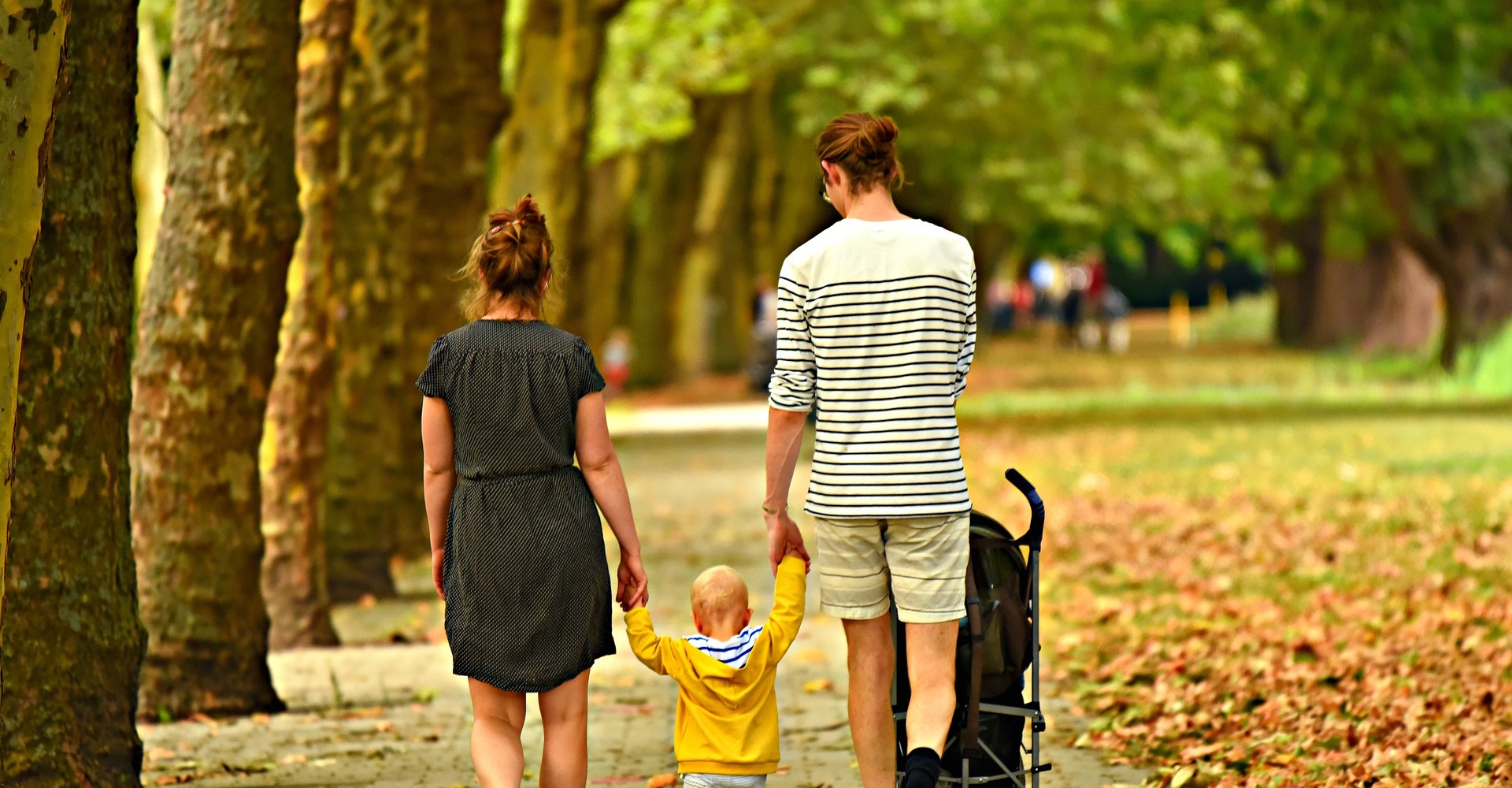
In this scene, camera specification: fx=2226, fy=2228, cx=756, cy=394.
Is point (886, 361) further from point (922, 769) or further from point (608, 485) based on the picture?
point (922, 769)

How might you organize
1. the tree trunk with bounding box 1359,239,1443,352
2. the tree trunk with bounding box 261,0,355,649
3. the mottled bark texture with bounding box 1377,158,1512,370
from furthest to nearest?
the tree trunk with bounding box 1359,239,1443,352, the mottled bark texture with bounding box 1377,158,1512,370, the tree trunk with bounding box 261,0,355,649

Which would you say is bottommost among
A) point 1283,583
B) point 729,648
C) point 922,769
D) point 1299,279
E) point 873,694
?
point 1283,583

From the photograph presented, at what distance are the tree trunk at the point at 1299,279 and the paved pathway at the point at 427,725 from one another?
3465cm

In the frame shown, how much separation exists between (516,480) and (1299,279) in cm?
4371

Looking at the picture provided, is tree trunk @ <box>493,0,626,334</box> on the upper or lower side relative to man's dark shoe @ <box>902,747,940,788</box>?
upper

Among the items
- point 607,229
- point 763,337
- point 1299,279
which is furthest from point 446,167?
point 1299,279

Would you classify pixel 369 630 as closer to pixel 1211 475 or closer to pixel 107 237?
pixel 107 237

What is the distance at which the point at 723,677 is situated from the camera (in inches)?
225

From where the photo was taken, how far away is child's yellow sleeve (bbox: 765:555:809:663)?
5.75 m

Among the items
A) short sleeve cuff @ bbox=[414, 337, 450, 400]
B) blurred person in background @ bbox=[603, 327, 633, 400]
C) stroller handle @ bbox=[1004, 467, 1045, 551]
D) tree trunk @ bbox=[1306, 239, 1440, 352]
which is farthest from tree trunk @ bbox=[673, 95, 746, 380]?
short sleeve cuff @ bbox=[414, 337, 450, 400]

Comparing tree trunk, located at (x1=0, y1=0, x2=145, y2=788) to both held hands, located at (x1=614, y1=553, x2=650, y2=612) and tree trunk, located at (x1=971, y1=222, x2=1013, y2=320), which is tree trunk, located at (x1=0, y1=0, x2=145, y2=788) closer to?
held hands, located at (x1=614, y1=553, x2=650, y2=612)

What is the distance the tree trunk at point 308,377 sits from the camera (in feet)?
37.3

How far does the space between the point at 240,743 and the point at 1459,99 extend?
18.9 m

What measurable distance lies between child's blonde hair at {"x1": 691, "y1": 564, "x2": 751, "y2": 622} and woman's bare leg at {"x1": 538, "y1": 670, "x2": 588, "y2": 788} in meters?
0.37
